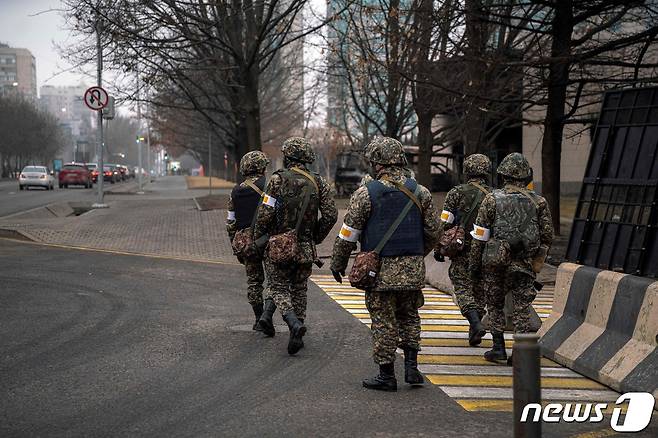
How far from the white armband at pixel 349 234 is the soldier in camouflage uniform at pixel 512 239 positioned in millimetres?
1597

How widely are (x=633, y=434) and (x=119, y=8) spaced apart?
1877 cm

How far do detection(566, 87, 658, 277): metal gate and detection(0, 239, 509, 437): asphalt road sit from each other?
2223 millimetres

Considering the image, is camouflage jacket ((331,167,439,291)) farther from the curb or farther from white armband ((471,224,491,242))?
the curb

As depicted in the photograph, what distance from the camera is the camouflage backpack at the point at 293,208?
25.8 feet

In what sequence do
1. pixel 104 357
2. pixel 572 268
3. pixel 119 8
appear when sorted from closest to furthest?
pixel 104 357 → pixel 572 268 → pixel 119 8

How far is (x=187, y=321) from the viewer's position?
9.62 meters

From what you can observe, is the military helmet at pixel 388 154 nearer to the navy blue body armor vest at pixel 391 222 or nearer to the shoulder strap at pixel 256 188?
the navy blue body armor vest at pixel 391 222

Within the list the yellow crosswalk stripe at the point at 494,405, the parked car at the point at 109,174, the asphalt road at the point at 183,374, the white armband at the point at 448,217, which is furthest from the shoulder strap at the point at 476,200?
the parked car at the point at 109,174

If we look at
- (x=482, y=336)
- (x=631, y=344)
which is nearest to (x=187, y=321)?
(x=482, y=336)

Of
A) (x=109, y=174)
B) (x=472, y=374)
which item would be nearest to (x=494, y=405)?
(x=472, y=374)

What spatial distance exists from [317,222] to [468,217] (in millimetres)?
1619

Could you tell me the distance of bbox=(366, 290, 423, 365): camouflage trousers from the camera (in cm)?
651

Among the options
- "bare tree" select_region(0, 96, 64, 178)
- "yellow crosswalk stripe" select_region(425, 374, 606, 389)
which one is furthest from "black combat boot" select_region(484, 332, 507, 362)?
"bare tree" select_region(0, 96, 64, 178)

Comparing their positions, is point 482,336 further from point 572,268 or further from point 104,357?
point 104,357
